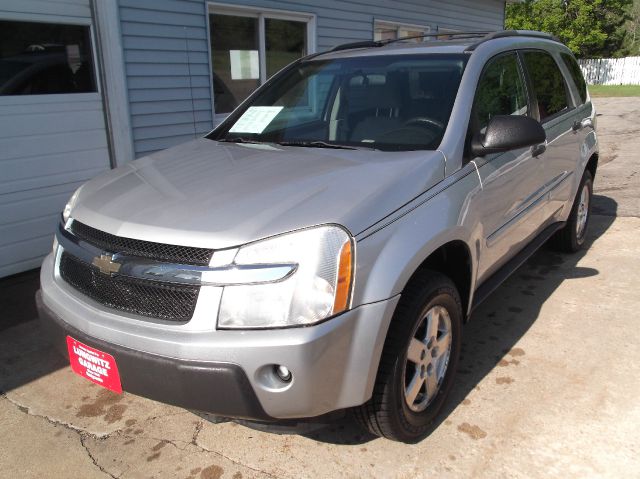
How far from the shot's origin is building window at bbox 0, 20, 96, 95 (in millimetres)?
4516

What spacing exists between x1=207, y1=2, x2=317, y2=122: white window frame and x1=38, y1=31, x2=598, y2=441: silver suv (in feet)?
11.1

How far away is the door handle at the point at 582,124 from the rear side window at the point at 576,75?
19 centimetres

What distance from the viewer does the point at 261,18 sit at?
693 centimetres

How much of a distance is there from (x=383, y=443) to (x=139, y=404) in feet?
4.21

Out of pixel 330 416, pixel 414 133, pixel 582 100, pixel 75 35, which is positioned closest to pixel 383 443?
→ pixel 330 416

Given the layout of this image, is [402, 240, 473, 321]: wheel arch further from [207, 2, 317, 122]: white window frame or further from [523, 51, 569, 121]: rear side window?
[207, 2, 317, 122]: white window frame

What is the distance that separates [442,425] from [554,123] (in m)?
2.32

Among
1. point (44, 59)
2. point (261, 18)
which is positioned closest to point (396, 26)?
point (261, 18)

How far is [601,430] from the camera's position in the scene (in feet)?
8.34

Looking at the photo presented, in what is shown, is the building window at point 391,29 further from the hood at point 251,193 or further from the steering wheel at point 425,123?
the hood at point 251,193

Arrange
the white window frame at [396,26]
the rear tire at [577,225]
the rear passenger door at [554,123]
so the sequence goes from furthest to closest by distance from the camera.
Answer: the white window frame at [396,26] → the rear tire at [577,225] → the rear passenger door at [554,123]

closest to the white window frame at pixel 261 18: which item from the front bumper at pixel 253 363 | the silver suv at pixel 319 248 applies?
the silver suv at pixel 319 248

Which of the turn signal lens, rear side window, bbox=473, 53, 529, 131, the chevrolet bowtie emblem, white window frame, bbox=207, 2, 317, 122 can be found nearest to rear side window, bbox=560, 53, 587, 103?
rear side window, bbox=473, 53, 529, 131

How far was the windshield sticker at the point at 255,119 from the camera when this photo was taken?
3.37 metres
